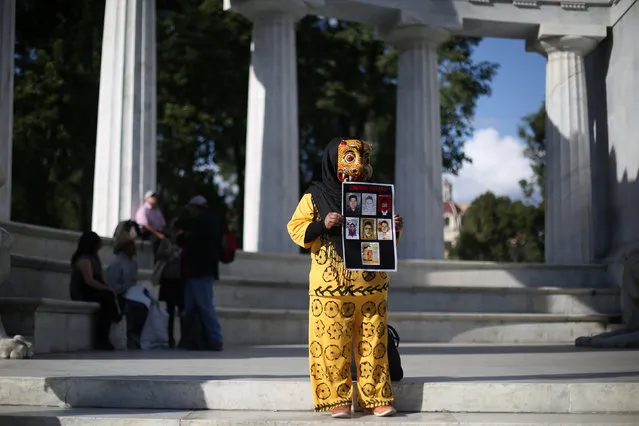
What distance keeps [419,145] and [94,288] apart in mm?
21265

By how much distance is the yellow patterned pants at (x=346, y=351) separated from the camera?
39.6 ft

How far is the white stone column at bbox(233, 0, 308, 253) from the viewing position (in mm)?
37156

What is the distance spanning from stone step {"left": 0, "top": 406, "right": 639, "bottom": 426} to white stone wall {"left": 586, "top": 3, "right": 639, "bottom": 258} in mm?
28662

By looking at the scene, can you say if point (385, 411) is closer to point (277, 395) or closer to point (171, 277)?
point (277, 395)

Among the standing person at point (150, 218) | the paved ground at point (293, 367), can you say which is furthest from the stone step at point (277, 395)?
the standing person at point (150, 218)

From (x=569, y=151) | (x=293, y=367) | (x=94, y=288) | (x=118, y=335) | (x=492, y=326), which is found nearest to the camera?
(x=293, y=367)

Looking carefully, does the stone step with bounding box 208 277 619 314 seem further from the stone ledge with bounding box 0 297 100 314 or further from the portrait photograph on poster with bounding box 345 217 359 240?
the portrait photograph on poster with bounding box 345 217 359 240

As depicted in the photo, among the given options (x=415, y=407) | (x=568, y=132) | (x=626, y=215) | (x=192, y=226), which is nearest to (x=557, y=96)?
(x=568, y=132)

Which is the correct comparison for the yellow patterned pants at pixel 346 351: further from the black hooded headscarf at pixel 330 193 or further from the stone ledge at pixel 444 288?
the stone ledge at pixel 444 288

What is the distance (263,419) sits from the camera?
1189 centimetres

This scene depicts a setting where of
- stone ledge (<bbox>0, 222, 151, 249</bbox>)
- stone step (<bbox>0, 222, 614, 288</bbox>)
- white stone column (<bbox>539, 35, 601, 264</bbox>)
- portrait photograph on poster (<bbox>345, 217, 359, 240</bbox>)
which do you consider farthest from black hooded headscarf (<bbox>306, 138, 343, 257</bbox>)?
white stone column (<bbox>539, 35, 601, 264</bbox>)

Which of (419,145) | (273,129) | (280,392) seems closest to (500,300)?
(419,145)

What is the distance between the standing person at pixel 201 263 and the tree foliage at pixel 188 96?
1270 inches

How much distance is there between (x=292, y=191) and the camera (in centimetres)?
3756
